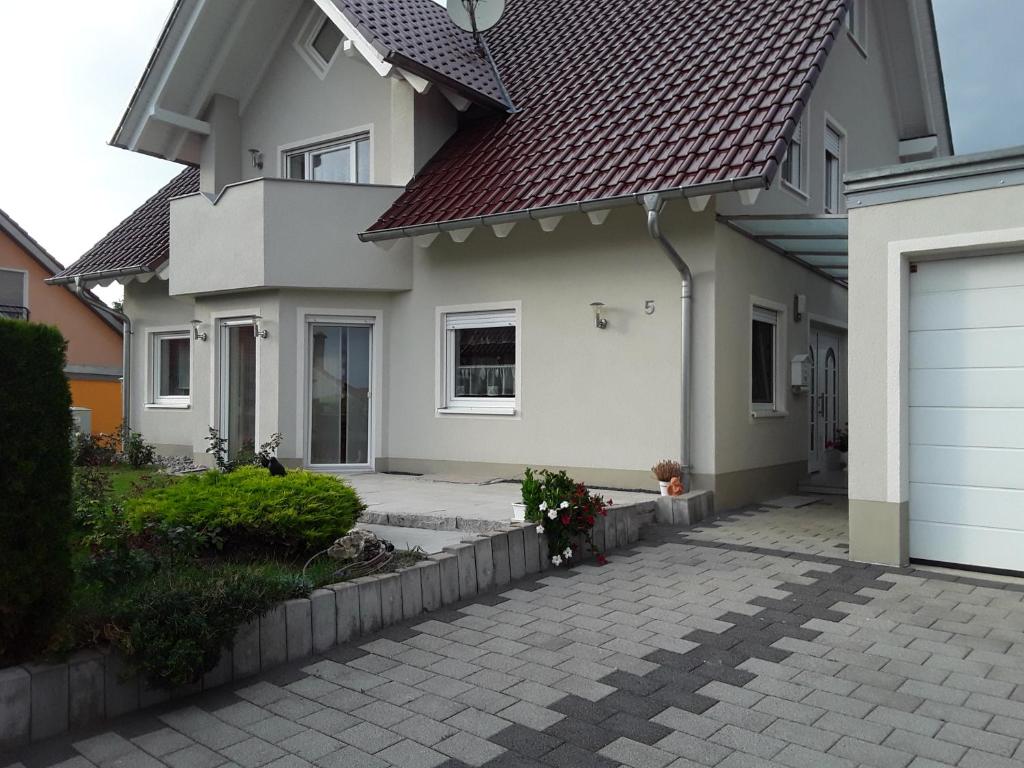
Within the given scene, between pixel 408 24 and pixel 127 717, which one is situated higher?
pixel 408 24

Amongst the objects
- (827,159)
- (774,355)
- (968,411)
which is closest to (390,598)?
(968,411)

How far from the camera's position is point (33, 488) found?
347 cm

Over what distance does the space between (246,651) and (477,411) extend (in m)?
6.87

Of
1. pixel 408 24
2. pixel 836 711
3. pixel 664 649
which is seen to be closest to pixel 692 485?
pixel 664 649

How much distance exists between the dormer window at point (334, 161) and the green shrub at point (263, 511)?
7.49 meters

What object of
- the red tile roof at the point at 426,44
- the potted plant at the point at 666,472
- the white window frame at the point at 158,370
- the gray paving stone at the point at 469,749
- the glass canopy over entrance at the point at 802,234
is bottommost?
the gray paving stone at the point at 469,749

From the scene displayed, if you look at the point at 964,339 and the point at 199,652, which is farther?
the point at 964,339

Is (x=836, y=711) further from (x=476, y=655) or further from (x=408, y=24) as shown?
(x=408, y=24)

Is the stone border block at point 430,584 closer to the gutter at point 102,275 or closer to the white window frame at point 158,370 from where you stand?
the white window frame at point 158,370

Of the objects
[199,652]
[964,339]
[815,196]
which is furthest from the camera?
[815,196]

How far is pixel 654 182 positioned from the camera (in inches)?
350

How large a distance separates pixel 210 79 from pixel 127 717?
1162 centimetres

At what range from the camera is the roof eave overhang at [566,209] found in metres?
8.16

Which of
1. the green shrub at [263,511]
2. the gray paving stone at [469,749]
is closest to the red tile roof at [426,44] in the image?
the green shrub at [263,511]
